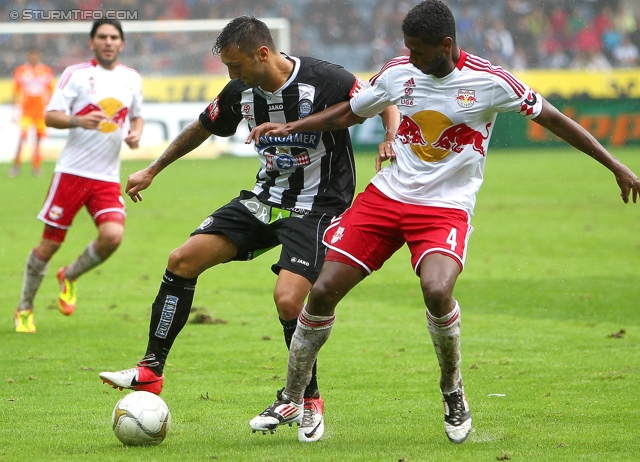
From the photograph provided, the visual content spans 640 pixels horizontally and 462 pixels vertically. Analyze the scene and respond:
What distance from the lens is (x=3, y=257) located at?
12.1 m

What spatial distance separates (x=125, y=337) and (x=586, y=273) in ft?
16.9

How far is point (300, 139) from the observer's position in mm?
5461

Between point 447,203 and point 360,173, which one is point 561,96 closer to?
point 360,173

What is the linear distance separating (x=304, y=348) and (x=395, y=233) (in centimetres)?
73

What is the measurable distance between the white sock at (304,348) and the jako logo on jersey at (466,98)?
1.22 m

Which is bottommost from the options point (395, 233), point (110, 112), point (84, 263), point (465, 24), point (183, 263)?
point (183, 263)

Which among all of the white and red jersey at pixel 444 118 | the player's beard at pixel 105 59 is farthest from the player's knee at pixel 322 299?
the player's beard at pixel 105 59

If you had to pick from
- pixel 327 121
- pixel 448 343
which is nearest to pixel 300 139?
pixel 327 121

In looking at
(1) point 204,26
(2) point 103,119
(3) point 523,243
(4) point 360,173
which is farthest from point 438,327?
(1) point 204,26

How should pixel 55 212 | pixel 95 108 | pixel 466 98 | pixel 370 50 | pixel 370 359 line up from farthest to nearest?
pixel 370 50, pixel 95 108, pixel 55 212, pixel 370 359, pixel 466 98

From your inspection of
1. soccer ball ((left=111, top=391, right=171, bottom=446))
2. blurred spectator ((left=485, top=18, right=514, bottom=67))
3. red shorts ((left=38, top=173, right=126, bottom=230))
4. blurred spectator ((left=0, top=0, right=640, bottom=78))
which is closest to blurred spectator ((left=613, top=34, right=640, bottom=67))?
blurred spectator ((left=0, top=0, right=640, bottom=78))

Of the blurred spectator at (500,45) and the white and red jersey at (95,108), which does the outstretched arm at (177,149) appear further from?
the blurred spectator at (500,45)

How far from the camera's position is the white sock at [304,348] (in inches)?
192

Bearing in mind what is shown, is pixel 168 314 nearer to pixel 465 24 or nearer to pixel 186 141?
pixel 186 141
